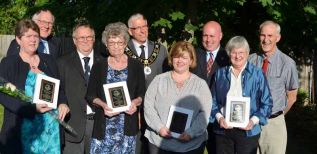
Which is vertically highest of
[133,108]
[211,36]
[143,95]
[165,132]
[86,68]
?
[211,36]

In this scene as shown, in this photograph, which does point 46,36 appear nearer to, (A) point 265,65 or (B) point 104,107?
(B) point 104,107

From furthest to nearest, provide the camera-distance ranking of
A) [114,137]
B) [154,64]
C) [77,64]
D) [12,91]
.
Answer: [154,64], [77,64], [114,137], [12,91]

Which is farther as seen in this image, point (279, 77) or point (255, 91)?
point (279, 77)

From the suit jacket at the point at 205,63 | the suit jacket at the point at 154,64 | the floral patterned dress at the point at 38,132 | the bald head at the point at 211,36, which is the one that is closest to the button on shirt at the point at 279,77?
the suit jacket at the point at 205,63

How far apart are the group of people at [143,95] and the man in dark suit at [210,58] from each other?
0.5 inches

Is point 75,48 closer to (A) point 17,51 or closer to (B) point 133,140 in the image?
(A) point 17,51

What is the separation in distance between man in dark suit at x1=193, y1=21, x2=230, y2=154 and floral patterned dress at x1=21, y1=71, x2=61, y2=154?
1710mm

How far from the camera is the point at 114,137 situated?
563 cm

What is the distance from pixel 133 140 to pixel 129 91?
0.56 m

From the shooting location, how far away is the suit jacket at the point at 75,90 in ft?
18.7

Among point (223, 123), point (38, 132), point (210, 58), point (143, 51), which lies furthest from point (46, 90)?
point (210, 58)

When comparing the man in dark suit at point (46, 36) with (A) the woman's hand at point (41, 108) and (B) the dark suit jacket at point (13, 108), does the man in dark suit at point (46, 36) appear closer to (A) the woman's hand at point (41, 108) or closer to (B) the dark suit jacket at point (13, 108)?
(B) the dark suit jacket at point (13, 108)

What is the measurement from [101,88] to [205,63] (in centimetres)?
126

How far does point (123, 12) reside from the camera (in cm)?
916
